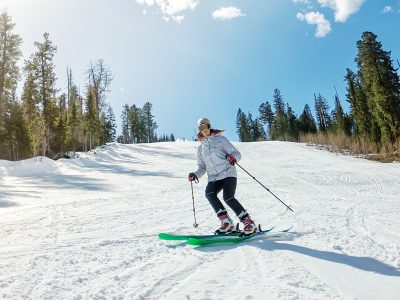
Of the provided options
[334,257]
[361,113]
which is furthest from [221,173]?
[361,113]

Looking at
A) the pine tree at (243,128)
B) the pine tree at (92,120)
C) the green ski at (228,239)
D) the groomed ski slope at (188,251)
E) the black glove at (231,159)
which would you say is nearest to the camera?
the groomed ski slope at (188,251)

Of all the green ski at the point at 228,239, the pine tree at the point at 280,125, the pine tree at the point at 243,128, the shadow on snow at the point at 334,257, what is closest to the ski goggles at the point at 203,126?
the green ski at the point at 228,239

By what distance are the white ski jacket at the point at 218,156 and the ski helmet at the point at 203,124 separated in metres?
0.18

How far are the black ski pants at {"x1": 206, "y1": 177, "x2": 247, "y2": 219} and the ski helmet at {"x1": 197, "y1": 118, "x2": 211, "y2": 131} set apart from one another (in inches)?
35.3

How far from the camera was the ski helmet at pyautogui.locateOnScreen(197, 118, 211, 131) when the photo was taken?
19.3 ft

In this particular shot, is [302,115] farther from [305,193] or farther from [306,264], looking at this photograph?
[306,264]

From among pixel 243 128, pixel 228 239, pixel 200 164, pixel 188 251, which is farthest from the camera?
pixel 243 128

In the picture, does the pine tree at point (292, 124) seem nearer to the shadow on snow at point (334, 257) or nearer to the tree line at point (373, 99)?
the tree line at point (373, 99)

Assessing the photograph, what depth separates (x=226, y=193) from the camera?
553 cm

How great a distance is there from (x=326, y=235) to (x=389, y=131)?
41427 mm

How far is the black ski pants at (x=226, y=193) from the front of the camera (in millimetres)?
5500

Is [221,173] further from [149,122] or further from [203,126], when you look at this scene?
[149,122]

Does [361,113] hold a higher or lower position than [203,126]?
higher

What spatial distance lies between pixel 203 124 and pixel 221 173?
851mm
